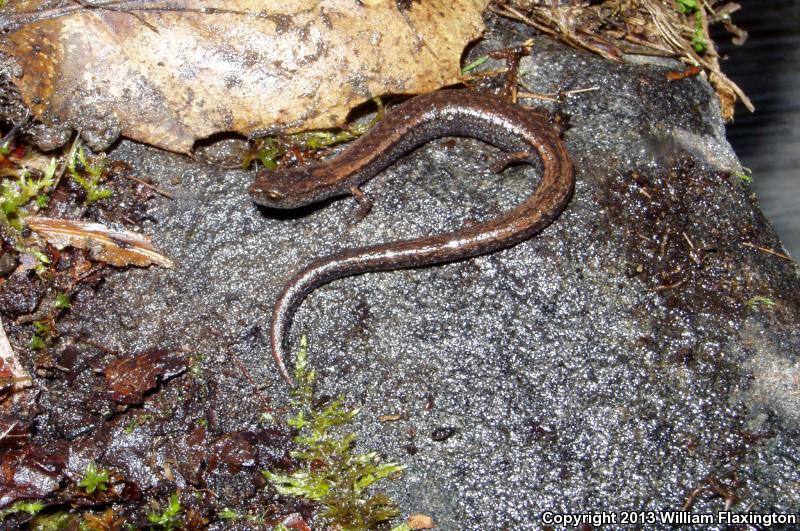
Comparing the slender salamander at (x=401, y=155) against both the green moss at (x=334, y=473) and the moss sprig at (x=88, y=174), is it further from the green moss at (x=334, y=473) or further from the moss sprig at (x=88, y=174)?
the moss sprig at (x=88, y=174)

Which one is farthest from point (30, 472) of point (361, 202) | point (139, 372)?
point (361, 202)

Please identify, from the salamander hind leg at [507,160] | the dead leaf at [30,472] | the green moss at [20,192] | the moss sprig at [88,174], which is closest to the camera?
the dead leaf at [30,472]

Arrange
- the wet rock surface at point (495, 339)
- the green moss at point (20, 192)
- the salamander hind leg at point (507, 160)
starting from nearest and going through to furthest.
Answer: the wet rock surface at point (495, 339) < the green moss at point (20, 192) < the salamander hind leg at point (507, 160)

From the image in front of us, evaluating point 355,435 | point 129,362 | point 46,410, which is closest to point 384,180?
point 355,435

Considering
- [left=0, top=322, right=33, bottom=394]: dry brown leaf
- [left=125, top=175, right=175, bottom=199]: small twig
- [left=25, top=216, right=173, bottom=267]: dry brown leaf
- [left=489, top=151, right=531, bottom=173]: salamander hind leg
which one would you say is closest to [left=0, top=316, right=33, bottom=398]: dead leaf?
[left=0, top=322, right=33, bottom=394]: dry brown leaf

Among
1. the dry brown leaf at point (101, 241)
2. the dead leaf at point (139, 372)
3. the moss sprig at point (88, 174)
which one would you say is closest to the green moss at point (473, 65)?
the dry brown leaf at point (101, 241)

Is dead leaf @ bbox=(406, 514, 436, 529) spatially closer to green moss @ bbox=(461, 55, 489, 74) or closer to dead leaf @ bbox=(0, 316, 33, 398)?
dead leaf @ bbox=(0, 316, 33, 398)

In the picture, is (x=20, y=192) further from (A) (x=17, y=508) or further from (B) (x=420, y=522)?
(B) (x=420, y=522)
